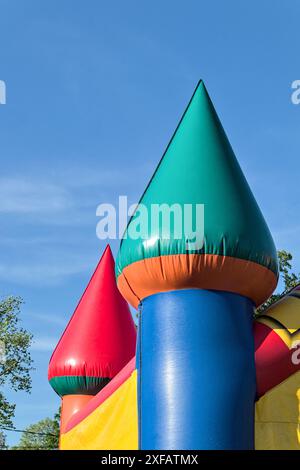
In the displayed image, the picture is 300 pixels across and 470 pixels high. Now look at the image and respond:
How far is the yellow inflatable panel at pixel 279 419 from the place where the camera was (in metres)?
4.83

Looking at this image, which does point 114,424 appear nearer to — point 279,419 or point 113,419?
point 113,419

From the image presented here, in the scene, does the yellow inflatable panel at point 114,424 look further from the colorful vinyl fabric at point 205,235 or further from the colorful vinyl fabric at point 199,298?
the colorful vinyl fabric at point 205,235

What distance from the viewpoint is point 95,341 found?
8242 mm

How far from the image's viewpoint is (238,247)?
4.78 metres

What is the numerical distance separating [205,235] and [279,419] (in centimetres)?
153

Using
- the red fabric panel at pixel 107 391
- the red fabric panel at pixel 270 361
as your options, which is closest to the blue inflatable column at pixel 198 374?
the red fabric panel at pixel 270 361

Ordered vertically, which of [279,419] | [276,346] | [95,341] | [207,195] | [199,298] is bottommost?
[279,419]

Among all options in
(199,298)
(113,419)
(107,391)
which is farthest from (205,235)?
(107,391)

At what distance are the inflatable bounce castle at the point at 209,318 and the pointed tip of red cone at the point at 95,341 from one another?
2.59 metres

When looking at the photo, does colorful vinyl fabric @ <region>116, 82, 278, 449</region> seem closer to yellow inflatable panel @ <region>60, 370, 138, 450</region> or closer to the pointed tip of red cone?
yellow inflatable panel @ <region>60, 370, 138, 450</region>

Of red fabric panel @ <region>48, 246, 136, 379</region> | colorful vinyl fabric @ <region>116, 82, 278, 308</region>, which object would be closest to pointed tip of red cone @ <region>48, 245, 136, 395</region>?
red fabric panel @ <region>48, 246, 136, 379</region>

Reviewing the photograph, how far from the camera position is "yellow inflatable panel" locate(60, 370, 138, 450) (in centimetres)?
562

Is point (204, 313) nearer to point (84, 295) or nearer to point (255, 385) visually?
point (255, 385)

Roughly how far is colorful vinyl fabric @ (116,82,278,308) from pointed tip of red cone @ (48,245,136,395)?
3023 mm
